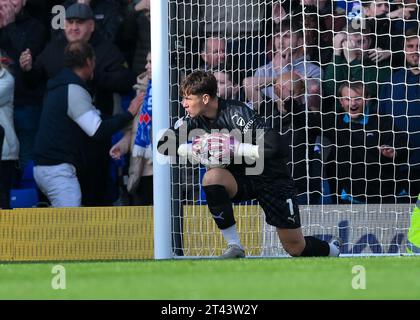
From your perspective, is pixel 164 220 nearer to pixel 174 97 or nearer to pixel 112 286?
pixel 174 97

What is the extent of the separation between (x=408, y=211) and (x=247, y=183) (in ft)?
6.58

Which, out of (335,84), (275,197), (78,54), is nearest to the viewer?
(275,197)

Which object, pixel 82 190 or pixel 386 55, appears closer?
pixel 386 55

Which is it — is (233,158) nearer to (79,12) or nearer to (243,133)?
(243,133)

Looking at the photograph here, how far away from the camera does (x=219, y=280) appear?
20.7 ft

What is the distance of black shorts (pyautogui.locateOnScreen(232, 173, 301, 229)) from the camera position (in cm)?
847

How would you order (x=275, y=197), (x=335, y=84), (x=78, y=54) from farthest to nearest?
(x=78, y=54), (x=335, y=84), (x=275, y=197)

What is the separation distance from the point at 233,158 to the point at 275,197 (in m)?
0.46

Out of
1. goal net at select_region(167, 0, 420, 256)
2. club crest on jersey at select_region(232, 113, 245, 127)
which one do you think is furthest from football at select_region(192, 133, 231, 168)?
goal net at select_region(167, 0, 420, 256)

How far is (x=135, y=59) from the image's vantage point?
35.7ft

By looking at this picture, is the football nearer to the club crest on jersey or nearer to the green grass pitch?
the club crest on jersey

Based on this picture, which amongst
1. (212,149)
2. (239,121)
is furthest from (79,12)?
(212,149)
